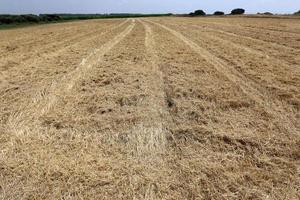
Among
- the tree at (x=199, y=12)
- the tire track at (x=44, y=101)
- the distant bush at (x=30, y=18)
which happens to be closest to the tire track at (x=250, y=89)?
the tire track at (x=44, y=101)

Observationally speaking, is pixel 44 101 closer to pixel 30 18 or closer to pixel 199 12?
pixel 30 18

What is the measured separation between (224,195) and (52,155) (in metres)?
2.19

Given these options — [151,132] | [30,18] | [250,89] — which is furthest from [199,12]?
[151,132]

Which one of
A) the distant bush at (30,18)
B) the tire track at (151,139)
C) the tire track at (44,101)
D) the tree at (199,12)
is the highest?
the tire track at (151,139)

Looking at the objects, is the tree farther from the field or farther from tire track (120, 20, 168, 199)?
tire track (120, 20, 168, 199)

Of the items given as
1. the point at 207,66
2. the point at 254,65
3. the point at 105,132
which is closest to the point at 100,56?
the point at 207,66

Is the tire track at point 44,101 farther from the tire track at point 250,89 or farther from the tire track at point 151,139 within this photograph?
the tire track at point 250,89

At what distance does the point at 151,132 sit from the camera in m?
5.02

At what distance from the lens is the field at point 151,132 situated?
3723mm

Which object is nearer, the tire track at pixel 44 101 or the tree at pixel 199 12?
the tire track at pixel 44 101

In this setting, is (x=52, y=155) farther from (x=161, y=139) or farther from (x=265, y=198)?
(x=265, y=198)

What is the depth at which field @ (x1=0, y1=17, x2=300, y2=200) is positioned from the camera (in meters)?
3.72

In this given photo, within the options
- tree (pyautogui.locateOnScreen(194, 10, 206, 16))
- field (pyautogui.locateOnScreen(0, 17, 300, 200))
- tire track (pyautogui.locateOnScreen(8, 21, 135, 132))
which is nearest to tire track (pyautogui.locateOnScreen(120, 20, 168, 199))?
field (pyautogui.locateOnScreen(0, 17, 300, 200))

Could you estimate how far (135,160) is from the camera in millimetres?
4246
